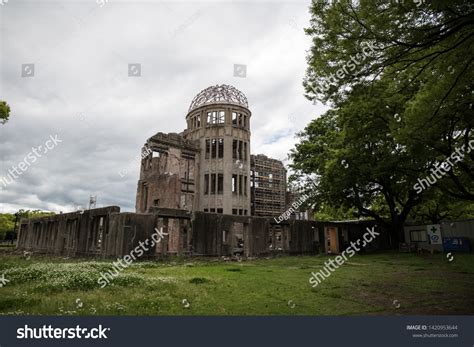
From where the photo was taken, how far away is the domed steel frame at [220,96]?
1460 inches

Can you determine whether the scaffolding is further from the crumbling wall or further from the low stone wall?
the crumbling wall

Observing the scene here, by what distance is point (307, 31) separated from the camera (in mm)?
7344

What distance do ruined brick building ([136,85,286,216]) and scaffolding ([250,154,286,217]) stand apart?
32.7ft

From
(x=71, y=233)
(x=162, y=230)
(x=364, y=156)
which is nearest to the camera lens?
(x=162, y=230)

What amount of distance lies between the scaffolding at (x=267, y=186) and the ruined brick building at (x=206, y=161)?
997 cm

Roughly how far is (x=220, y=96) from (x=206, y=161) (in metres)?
8.28

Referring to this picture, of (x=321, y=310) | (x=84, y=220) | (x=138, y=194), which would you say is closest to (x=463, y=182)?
(x=321, y=310)

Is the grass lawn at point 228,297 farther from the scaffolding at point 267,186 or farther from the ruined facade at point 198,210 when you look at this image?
the scaffolding at point 267,186

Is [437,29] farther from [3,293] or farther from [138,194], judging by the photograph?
[138,194]

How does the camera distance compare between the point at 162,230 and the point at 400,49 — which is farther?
the point at 162,230

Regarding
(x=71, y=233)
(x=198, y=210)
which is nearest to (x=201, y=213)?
(x=71, y=233)

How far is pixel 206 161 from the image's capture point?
1404 inches

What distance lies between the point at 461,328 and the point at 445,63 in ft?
18.1

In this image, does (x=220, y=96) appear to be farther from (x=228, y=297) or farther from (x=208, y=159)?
(x=228, y=297)
